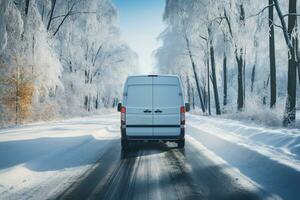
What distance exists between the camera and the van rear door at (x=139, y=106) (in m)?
9.58

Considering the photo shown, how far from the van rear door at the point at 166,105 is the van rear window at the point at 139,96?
200 millimetres

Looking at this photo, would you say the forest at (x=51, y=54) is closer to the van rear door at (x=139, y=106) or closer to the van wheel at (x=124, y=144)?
the van rear door at (x=139, y=106)

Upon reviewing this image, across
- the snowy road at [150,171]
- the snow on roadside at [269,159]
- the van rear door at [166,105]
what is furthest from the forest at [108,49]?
the van rear door at [166,105]

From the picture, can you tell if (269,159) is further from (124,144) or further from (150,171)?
(124,144)

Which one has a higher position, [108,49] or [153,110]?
[108,49]

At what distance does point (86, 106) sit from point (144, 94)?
94.4 feet

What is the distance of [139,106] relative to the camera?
9695mm

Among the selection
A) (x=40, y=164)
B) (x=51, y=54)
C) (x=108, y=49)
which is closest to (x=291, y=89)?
(x=40, y=164)

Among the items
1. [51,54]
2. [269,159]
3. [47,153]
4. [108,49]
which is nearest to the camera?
[269,159]

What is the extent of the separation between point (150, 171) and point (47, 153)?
10.9 feet

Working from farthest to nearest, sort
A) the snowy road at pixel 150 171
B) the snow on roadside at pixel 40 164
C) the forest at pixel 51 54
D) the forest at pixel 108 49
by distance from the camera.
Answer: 1. the forest at pixel 51 54
2. the forest at pixel 108 49
3. the snow on roadside at pixel 40 164
4. the snowy road at pixel 150 171

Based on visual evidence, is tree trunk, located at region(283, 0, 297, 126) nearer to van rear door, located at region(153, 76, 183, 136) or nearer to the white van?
the white van

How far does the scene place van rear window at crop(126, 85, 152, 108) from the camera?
9.72 m

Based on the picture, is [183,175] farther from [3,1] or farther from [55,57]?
[55,57]
